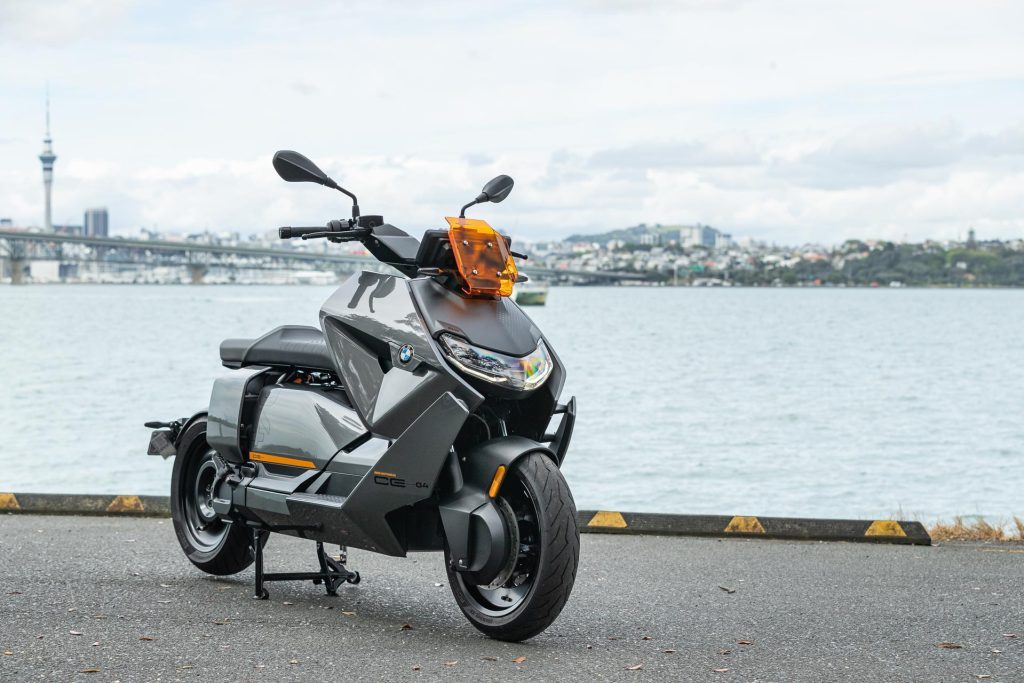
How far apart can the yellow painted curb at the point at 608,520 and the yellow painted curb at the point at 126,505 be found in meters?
2.67

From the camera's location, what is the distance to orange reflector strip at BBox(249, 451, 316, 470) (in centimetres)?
573

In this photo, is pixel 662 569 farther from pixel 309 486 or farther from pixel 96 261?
pixel 96 261

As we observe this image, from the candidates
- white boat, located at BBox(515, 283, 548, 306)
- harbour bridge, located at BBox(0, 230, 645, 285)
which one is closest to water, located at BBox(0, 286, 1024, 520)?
harbour bridge, located at BBox(0, 230, 645, 285)

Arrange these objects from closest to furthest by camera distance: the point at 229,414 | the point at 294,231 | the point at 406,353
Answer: the point at 406,353
the point at 294,231
the point at 229,414

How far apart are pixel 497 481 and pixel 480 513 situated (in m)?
0.13

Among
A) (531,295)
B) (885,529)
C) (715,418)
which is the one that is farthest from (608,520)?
(531,295)

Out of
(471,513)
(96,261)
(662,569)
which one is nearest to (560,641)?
(471,513)

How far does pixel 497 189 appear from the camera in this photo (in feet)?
19.0

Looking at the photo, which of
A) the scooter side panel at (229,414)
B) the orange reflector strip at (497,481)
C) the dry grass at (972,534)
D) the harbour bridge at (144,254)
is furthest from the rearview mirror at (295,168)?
the harbour bridge at (144,254)

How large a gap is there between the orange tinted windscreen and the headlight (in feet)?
0.86

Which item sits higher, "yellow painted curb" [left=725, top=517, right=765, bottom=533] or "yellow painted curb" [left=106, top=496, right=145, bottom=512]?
"yellow painted curb" [left=725, top=517, right=765, bottom=533]

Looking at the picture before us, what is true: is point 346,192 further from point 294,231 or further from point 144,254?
point 144,254

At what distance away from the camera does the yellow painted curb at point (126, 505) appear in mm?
8094

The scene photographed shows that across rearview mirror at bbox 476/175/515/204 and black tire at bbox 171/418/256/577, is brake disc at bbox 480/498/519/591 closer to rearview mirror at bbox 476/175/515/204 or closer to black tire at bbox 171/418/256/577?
rearview mirror at bbox 476/175/515/204
